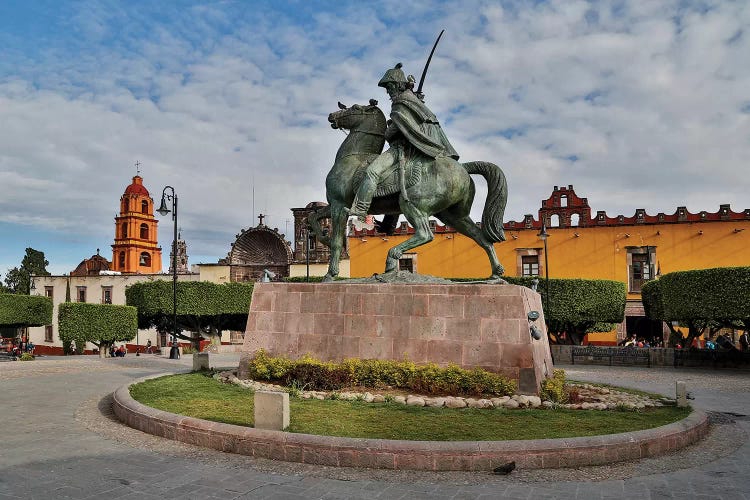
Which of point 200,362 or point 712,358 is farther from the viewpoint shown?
point 712,358

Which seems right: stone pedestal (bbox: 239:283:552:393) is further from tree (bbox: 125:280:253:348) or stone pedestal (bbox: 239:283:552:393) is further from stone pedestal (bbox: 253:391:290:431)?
tree (bbox: 125:280:253:348)

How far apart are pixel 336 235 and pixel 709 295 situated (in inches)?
680

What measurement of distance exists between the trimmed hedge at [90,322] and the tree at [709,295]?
2670 cm

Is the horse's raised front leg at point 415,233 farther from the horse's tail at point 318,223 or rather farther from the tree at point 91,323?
the tree at point 91,323

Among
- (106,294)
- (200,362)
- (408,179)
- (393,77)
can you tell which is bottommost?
(200,362)

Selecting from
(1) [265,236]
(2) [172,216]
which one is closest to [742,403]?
(2) [172,216]

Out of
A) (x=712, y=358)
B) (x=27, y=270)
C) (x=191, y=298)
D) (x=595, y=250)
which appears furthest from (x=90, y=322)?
(x=27, y=270)

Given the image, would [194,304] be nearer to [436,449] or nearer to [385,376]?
[385,376]

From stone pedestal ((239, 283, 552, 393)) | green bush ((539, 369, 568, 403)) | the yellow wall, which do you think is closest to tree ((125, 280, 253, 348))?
the yellow wall

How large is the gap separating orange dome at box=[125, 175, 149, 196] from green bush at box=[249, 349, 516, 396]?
205 feet

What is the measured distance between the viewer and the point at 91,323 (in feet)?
95.8

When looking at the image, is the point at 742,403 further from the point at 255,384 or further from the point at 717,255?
the point at 717,255

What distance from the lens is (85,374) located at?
16141 millimetres

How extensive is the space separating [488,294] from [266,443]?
15.3 feet
